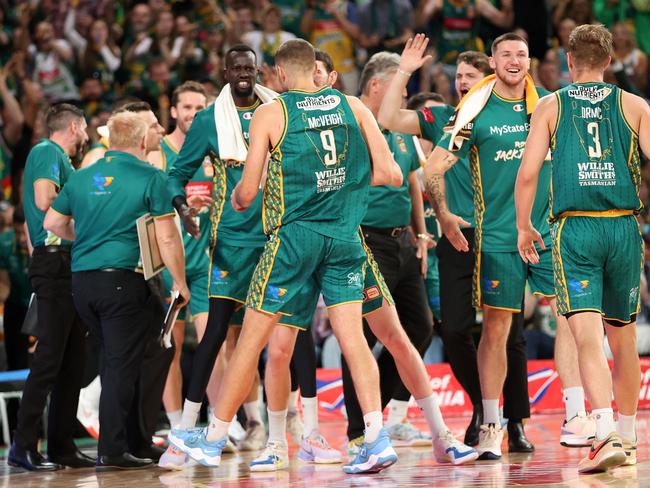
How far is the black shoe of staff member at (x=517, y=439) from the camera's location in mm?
7008

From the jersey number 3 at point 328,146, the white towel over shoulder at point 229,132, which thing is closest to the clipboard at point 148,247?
the white towel over shoulder at point 229,132

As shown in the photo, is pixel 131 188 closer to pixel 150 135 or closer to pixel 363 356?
pixel 150 135

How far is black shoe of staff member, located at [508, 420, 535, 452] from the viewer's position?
7008 mm

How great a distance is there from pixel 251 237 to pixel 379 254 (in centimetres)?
102

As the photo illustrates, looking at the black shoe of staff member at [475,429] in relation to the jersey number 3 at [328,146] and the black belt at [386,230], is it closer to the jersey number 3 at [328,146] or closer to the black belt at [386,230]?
the black belt at [386,230]

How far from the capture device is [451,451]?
6.30m

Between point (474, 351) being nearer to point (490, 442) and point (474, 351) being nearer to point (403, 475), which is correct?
point (490, 442)

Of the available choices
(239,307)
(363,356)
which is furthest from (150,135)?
(363,356)

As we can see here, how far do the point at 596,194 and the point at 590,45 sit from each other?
0.76 metres

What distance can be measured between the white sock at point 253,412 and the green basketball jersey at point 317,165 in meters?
2.46

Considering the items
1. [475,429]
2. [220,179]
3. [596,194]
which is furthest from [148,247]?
[596,194]

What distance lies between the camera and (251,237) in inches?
273

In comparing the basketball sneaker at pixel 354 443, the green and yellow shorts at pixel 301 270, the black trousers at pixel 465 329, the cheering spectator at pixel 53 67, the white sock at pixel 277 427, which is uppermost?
the cheering spectator at pixel 53 67

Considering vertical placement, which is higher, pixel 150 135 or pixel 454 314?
pixel 150 135
